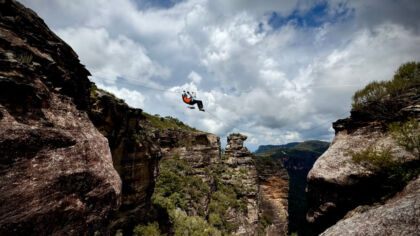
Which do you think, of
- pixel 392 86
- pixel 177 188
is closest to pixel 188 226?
pixel 177 188

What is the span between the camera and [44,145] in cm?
582

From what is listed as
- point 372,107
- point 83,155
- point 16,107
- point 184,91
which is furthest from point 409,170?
point 184,91

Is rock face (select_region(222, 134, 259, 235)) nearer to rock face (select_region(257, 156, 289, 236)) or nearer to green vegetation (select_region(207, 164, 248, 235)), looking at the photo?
green vegetation (select_region(207, 164, 248, 235))

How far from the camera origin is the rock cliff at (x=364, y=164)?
415 inches

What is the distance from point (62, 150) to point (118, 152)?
725 cm

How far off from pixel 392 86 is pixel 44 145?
22.8 m

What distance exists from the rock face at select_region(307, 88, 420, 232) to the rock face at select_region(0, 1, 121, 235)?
1555 centimetres

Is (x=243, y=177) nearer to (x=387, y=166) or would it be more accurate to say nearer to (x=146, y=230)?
(x=146, y=230)

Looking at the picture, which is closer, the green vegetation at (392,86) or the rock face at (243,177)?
the green vegetation at (392,86)

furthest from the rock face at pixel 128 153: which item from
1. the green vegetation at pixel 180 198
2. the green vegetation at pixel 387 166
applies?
the green vegetation at pixel 387 166

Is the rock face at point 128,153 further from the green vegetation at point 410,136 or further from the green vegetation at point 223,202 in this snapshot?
the green vegetation at point 410,136

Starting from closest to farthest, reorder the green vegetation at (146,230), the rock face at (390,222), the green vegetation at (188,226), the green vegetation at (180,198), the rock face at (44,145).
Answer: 1. the rock face at (44,145)
2. the rock face at (390,222)
3. the green vegetation at (146,230)
4. the green vegetation at (188,226)
5. the green vegetation at (180,198)

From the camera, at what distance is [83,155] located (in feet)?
22.6

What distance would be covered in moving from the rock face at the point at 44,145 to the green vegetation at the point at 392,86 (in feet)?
66.8
